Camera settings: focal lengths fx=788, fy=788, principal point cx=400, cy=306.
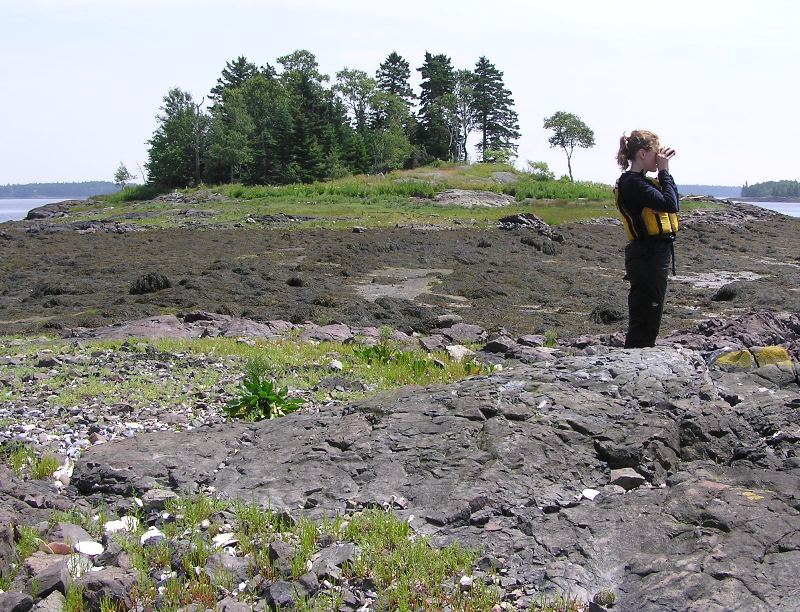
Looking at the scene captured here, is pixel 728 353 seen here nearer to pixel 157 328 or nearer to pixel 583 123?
pixel 157 328

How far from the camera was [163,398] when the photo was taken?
24.5ft

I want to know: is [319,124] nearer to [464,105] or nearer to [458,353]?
[464,105]

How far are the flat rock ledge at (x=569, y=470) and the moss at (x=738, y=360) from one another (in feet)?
0.92

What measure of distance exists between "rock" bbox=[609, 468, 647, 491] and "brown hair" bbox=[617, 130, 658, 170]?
108 inches

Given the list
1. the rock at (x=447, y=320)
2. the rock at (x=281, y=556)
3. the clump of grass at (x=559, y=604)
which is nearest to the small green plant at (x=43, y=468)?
the rock at (x=281, y=556)

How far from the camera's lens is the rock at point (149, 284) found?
17.3 m

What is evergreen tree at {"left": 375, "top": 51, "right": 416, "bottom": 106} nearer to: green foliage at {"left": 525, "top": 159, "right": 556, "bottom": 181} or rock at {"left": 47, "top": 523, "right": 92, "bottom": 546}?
green foliage at {"left": 525, "top": 159, "right": 556, "bottom": 181}

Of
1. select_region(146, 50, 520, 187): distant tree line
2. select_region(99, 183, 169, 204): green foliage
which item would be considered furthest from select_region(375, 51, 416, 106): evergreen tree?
select_region(99, 183, 169, 204): green foliage

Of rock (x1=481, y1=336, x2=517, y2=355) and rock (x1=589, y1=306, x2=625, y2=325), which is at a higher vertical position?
rock (x1=481, y1=336, x2=517, y2=355)

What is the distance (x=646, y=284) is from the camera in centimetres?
651

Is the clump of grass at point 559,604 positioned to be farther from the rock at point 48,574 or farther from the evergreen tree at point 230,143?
the evergreen tree at point 230,143

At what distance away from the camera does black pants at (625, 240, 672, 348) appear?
6.43 metres

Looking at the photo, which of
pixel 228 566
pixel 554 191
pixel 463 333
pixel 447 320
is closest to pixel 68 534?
pixel 228 566

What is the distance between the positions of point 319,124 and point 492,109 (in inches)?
1015
